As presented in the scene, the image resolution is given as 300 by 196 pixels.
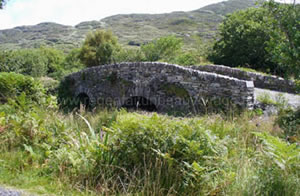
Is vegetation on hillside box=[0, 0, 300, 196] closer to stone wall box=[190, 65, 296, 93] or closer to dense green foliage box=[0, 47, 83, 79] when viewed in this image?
stone wall box=[190, 65, 296, 93]

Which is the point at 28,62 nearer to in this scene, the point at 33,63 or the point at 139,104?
the point at 33,63

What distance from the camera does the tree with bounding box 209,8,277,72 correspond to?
17031 mm

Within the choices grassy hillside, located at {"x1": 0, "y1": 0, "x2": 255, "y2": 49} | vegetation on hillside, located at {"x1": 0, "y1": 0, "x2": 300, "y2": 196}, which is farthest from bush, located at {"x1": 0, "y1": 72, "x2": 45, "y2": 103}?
grassy hillside, located at {"x1": 0, "y1": 0, "x2": 255, "y2": 49}

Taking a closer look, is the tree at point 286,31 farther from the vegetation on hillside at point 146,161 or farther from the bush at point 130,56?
the bush at point 130,56

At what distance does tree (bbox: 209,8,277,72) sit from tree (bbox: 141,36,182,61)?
6143 millimetres

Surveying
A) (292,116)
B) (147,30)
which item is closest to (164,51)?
(292,116)

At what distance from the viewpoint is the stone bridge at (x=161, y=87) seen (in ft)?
29.1

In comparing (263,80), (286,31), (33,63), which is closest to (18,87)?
(286,31)

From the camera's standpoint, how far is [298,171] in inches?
105

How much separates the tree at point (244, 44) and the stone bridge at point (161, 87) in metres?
8.00

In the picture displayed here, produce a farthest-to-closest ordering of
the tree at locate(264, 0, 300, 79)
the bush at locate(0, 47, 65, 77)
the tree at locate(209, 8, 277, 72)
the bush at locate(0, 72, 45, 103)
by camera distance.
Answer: the bush at locate(0, 47, 65, 77)
the tree at locate(209, 8, 277, 72)
the bush at locate(0, 72, 45, 103)
the tree at locate(264, 0, 300, 79)

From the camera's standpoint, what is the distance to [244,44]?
703 inches

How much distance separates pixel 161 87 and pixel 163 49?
16036 millimetres

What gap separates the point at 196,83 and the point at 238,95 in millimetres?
1663
